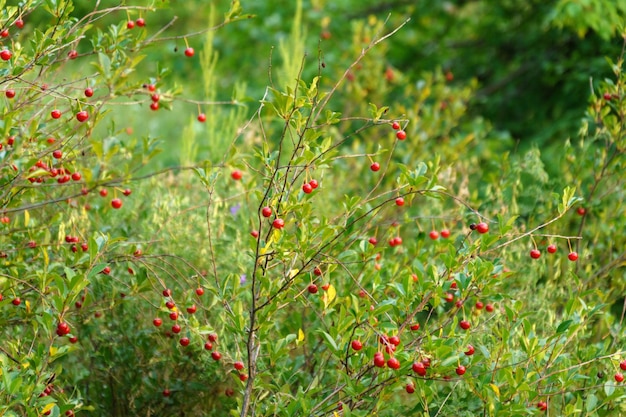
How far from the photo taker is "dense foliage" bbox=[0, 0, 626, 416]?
7.18 ft

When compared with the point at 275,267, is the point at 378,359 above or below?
above

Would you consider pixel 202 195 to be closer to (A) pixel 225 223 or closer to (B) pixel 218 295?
(A) pixel 225 223

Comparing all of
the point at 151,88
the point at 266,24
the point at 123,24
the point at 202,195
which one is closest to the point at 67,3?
the point at 123,24

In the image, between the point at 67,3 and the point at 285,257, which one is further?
the point at 67,3

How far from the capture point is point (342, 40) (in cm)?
645

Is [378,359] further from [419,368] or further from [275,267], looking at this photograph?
[275,267]

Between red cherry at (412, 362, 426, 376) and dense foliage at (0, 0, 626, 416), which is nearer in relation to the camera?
red cherry at (412, 362, 426, 376)

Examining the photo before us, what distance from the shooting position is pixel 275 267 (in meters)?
3.09

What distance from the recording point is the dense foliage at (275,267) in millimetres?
2189

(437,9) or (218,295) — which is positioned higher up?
(218,295)

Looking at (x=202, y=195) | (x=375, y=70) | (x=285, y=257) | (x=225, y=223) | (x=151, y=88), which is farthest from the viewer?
(x=375, y=70)

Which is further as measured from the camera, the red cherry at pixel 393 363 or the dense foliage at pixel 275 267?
the dense foliage at pixel 275 267

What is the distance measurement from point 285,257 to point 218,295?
0.75ft

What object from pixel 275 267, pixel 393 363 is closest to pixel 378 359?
pixel 393 363
